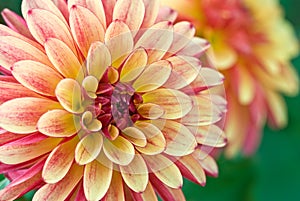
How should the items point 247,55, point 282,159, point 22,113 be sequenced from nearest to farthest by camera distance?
1. point 22,113
2. point 247,55
3. point 282,159

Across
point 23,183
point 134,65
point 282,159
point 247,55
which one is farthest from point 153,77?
point 282,159

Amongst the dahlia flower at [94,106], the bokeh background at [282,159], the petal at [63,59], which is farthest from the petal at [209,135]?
the bokeh background at [282,159]

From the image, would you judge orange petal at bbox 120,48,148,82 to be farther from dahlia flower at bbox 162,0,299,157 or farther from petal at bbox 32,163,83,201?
dahlia flower at bbox 162,0,299,157

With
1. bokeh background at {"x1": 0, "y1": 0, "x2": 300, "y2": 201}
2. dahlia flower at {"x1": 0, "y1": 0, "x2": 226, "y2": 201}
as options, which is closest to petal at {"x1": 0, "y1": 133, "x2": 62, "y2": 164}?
dahlia flower at {"x1": 0, "y1": 0, "x2": 226, "y2": 201}

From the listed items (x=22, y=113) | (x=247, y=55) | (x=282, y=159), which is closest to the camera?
(x=22, y=113)

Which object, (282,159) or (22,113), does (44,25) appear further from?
(282,159)

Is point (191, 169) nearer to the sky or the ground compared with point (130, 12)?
nearer to the ground
